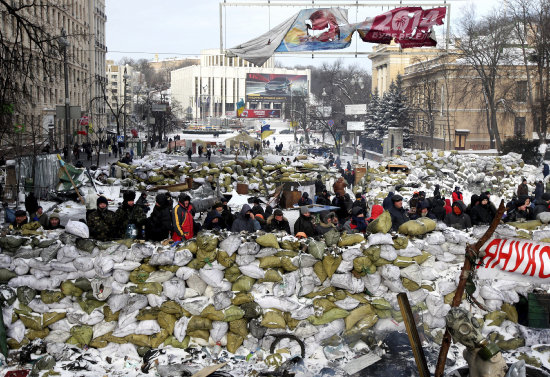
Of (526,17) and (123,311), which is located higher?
(526,17)

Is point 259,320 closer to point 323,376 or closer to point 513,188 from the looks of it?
point 323,376

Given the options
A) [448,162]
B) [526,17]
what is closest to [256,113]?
[526,17]

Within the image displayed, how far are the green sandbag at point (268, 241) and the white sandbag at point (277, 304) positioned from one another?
605mm

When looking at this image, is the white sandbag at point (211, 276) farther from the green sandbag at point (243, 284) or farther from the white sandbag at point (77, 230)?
the white sandbag at point (77, 230)

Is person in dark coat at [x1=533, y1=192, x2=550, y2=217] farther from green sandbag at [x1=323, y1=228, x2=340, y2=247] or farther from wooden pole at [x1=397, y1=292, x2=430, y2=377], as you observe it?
wooden pole at [x1=397, y1=292, x2=430, y2=377]

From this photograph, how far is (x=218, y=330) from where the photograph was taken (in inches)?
259

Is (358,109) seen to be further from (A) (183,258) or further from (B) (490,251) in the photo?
→ (B) (490,251)

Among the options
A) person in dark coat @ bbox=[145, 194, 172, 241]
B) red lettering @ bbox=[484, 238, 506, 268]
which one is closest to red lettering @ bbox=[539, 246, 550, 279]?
red lettering @ bbox=[484, 238, 506, 268]

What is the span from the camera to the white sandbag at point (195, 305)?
21.8ft

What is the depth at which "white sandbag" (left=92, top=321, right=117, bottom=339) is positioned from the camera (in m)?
6.64

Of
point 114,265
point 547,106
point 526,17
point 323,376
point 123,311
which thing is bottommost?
point 323,376

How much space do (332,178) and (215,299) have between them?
14.4m

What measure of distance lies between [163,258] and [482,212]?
17.6ft

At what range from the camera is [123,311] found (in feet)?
21.9
